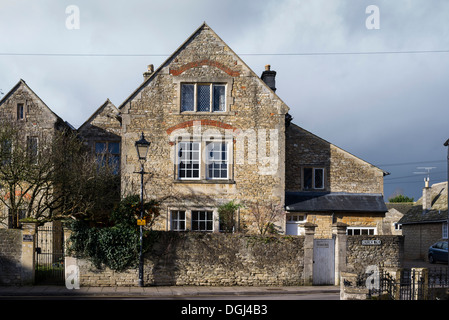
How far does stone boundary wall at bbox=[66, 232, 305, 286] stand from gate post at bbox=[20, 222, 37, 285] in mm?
1397

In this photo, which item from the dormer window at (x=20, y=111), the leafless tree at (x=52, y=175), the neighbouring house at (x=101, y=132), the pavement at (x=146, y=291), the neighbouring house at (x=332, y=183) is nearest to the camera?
the pavement at (x=146, y=291)

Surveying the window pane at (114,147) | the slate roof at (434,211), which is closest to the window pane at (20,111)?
the window pane at (114,147)

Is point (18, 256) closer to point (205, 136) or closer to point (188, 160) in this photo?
point (188, 160)

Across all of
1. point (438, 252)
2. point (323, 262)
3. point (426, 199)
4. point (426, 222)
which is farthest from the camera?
point (426, 199)

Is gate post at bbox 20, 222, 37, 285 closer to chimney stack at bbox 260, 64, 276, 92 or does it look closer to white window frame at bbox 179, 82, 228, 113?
white window frame at bbox 179, 82, 228, 113

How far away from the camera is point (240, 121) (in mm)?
24484

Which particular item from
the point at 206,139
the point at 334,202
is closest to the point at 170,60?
the point at 206,139

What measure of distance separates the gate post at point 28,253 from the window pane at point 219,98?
10.5 metres

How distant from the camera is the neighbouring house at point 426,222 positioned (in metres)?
36.4

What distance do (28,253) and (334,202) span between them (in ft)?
50.3

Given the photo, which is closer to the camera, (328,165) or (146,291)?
(146,291)

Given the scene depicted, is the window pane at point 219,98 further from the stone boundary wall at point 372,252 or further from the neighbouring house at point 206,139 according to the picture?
the stone boundary wall at point 372,252

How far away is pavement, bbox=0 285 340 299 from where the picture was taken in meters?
17.1

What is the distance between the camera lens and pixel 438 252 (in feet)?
106
